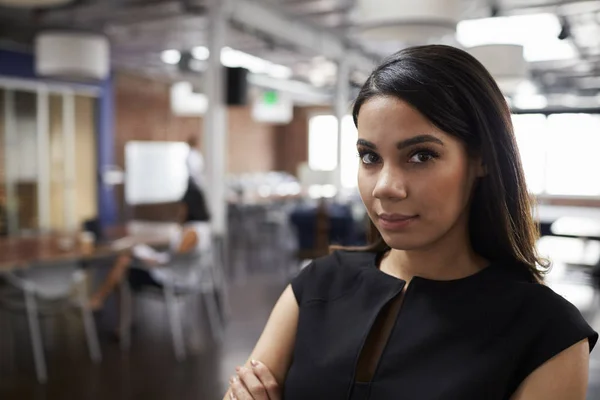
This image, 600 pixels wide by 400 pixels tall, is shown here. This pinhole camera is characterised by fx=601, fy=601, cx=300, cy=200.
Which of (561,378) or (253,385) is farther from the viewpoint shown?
(253,385)

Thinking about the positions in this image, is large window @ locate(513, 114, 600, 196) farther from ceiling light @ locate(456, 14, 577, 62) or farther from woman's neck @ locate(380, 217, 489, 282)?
woman's neck @ locate(380, 217, 489, 282)

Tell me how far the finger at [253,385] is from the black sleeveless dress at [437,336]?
2.3 inches

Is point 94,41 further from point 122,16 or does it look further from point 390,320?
point 390,320

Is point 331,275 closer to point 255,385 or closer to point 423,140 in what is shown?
point 255,385

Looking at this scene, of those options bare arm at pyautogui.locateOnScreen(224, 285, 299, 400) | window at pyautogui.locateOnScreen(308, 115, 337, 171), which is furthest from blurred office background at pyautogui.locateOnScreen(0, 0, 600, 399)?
window at pyautogui.locateOnScreen(308, 115, 337, 171)

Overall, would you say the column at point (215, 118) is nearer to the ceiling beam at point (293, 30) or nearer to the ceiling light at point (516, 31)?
the ceiling beam at point (293, 30)

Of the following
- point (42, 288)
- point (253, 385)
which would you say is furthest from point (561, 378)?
point (42, 288)

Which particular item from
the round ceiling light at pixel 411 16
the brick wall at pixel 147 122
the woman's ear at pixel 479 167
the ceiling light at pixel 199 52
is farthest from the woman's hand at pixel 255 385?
the brick wall at pixel 147 122

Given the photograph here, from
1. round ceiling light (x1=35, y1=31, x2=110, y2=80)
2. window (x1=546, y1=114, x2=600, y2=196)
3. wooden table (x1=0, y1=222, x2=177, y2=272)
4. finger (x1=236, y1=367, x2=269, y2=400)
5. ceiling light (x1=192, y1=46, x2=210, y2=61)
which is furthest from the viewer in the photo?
window (x1=546, y1=114, x2=600, y2=196)

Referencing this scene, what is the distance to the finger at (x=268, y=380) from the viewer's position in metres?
1.18

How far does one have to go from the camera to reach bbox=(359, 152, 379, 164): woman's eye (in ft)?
3.39

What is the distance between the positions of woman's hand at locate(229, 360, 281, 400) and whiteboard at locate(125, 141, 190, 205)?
36.1ft

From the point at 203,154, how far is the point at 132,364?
9.16 feet

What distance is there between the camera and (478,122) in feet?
3.27
